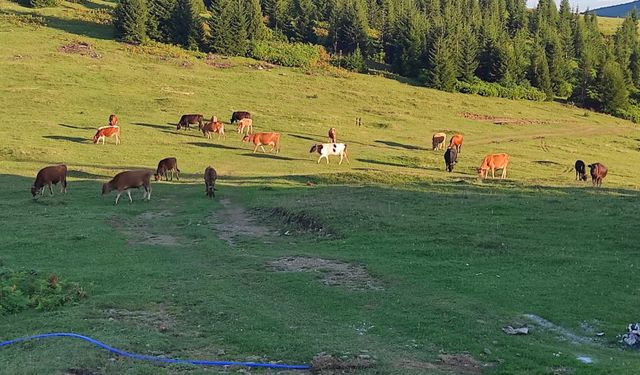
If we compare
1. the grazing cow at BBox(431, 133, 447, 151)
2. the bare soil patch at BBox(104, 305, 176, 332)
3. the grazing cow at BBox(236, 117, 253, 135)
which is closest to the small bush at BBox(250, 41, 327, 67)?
the grazing cow at BBox(236, 117, 253, 135)

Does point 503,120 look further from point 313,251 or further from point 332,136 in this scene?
point 313,251

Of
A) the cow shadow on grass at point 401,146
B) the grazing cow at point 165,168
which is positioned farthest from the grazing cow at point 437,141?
the grazing cow at point 165,168

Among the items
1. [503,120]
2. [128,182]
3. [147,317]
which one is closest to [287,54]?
[503,120]

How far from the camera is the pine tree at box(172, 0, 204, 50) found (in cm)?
A: 7588

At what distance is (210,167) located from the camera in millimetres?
29828

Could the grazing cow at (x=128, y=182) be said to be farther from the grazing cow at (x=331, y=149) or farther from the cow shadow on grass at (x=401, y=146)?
the cow shadow on grass at (x=401, y=146)

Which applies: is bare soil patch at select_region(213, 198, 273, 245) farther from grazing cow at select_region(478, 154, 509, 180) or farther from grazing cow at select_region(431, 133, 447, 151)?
grazing cow at select_region(431, 133, 447, 151)

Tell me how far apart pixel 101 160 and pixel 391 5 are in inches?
3396

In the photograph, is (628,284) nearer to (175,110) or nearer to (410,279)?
Result: (410,279)

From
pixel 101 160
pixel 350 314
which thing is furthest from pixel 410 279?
pixel 101 160

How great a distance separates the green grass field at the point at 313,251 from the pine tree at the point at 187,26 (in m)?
26.1

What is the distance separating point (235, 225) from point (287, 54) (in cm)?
5911

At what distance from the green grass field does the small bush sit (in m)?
27.1

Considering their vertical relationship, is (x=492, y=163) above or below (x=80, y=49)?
below
